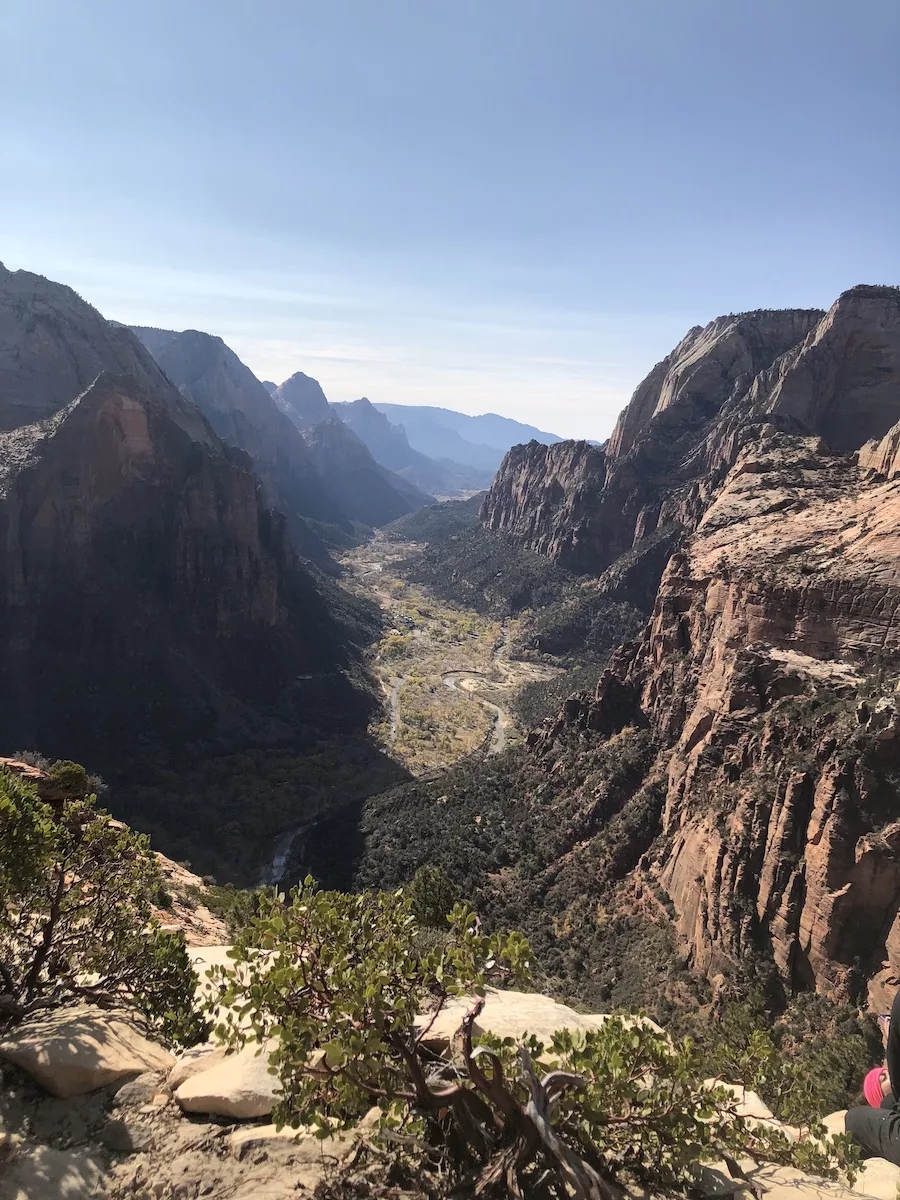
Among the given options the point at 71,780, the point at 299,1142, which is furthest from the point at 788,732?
the point at 71,780

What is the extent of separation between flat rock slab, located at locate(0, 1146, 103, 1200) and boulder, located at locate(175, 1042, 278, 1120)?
145cm

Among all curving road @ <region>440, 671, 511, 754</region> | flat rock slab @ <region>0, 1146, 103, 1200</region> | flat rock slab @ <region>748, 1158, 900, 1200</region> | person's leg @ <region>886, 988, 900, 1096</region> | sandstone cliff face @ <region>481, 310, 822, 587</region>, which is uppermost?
sandstone cliff face @ <region>481, 310, 822, 587</region>

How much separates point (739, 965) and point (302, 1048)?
2818 cm

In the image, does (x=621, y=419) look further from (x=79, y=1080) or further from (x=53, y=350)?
(x=79, y=1080)

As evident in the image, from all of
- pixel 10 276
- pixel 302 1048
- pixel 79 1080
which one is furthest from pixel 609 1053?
pixel 10 276

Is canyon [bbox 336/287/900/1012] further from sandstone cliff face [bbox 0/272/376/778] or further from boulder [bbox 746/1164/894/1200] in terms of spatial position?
sandstone cliff face [bbox 0/272/376/778]

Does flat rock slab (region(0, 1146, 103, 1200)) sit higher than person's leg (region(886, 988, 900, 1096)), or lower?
lower

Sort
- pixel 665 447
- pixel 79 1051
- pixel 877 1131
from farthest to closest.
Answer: pixel 665 447 → pixel 877 1131 → pixel 79 1051

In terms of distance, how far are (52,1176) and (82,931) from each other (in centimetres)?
518

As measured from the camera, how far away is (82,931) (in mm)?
13508

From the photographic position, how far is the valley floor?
86375 millimetres

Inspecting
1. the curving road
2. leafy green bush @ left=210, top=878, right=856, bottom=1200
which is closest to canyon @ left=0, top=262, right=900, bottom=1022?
the curving road

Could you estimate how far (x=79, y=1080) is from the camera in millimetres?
10602

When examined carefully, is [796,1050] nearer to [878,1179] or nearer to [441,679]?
[878,1179]
